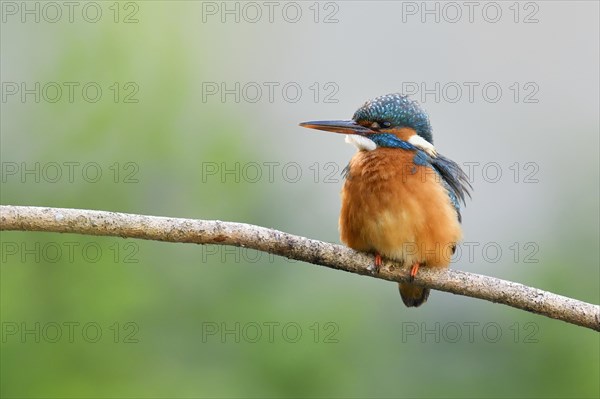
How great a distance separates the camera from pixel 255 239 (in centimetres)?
318

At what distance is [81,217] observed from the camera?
10.0ft

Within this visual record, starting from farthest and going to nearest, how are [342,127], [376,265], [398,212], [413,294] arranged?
[413,294], [342,127], [398,212], [376,265]

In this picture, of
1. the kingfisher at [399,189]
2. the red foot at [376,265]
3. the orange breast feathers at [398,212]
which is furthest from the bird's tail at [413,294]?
the red foot at [376,265]

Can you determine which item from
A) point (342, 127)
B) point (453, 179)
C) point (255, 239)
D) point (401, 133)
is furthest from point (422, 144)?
point (255, 239)

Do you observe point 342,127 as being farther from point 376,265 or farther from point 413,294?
point 413,294

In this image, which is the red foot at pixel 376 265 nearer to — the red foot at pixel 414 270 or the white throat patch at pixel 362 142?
the red foot at pixel 414 270

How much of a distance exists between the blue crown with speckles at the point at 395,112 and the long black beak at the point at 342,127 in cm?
5

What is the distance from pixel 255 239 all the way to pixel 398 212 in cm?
104

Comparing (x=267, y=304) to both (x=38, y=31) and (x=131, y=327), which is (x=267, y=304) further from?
(x=38, y=31)

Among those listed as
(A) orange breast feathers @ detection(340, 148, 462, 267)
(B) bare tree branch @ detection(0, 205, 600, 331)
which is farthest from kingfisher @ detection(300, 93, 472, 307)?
(B) bare tree branch @ detection(0, 205, 600, 331)

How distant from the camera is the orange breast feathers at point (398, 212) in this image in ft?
13.0

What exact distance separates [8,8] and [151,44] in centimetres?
105

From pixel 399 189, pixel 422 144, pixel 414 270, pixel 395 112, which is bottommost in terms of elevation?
pixel 414 270

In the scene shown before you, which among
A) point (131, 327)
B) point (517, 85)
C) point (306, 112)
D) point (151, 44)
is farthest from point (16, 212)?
point (517, 85)
